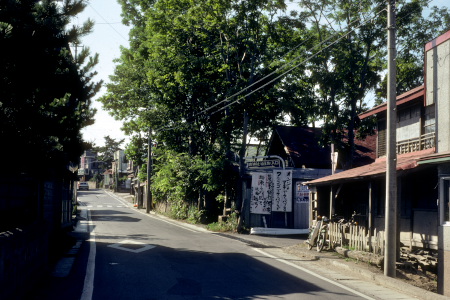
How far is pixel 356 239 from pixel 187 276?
6.51 meters

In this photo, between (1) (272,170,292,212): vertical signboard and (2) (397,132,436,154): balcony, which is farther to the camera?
(1) (272,170,292,212): vertical signboard

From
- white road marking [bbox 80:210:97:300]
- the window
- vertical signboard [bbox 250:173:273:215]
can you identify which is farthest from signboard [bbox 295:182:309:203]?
the window

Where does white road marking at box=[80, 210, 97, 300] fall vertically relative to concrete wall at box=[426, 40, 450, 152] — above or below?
below

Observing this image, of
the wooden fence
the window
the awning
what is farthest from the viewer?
the wooden fence

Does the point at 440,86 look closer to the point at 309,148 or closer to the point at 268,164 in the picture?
the point at 268,164

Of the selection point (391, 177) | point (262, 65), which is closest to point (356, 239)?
point (391, 177)

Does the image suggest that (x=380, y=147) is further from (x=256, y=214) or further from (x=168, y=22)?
(x=168, y=22)

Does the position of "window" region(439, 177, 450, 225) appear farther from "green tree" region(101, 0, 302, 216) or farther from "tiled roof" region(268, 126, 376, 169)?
"tiled roof" region(268, 126, 376, 169)

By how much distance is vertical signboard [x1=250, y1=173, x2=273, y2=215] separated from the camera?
79.4 ft

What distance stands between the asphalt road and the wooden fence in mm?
2486

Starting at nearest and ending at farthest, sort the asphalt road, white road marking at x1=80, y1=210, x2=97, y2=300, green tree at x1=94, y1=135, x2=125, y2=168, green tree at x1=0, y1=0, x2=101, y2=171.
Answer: green tree at x1=0, y1=0, x2=101, y2=171 < white road marking at x1=80, y1=210, x2=97, y2=300 < the asphalt road < green tree at x1=94, y1=135, x2=125, y2=168

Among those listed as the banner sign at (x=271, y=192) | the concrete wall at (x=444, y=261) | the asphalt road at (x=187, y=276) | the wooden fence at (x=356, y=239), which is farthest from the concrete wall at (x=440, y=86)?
the banner sign at (x=271, y=192)

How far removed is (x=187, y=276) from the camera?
10.4 metres

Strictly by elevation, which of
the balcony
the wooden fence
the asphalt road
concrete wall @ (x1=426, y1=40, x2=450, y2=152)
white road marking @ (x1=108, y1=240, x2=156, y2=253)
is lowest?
white road marking @ (x1=108, y1=240, x2=156, y2=253)
